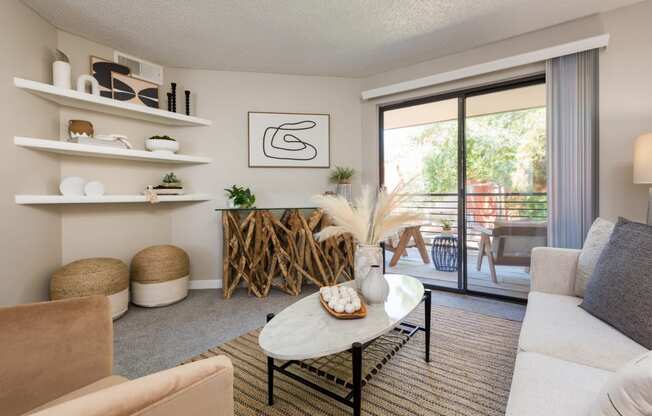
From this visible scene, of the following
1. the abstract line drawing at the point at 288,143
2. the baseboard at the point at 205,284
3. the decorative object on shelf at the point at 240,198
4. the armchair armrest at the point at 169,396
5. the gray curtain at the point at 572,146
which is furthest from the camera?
the abstract line drawing at the point at 288,143

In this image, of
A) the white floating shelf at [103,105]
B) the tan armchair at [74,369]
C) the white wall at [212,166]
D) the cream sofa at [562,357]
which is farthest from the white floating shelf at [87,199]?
the cream sofa at [562,357]

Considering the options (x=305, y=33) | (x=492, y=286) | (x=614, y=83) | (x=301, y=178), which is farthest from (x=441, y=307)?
(x=305, y=33)

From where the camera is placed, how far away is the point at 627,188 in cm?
230

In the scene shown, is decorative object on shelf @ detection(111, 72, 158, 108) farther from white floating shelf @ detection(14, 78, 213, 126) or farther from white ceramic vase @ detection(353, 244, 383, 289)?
white ceramic vase @ detection(353, 244, 383, 289)

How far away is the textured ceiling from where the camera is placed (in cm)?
223

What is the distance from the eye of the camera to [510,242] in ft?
9.53

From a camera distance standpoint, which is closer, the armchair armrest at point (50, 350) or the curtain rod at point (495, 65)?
the armchair armrest at point (50, 350)

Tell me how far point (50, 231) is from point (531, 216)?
13.9 feet

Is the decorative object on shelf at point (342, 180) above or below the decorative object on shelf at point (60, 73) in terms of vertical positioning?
below

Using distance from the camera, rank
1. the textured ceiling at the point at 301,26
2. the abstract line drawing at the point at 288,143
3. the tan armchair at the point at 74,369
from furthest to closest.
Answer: the abstract line drawing at the point at 288,143, the textured ceiling at the point at 301,26, the tan armchair at the point at 74,369

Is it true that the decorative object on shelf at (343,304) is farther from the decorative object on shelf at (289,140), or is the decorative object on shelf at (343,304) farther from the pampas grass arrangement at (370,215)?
the decorative object on shelf at (289,140)

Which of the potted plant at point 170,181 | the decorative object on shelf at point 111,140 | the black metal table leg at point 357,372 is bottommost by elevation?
the black metal table leg at point 357,372

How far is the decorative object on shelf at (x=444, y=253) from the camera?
3.23m

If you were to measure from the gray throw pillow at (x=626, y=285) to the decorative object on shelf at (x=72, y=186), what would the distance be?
11.6ft
